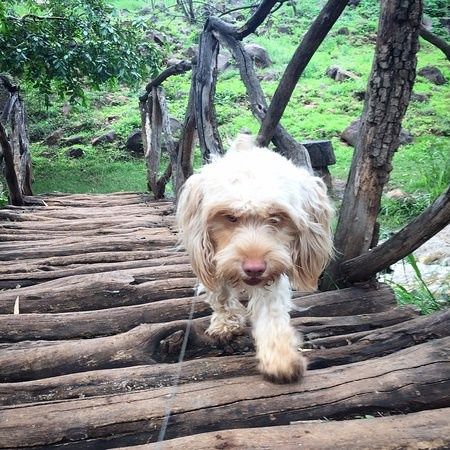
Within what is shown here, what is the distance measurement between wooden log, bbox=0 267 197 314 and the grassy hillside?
3.46 metres

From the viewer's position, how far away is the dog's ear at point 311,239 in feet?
7.83

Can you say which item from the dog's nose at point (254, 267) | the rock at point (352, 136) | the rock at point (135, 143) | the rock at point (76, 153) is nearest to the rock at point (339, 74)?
the rock at point (352, 136)

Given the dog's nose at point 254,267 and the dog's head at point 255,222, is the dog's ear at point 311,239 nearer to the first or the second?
the dog's head at point 255,222

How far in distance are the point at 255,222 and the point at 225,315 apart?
1.98ft

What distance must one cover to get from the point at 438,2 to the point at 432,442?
42.8ft

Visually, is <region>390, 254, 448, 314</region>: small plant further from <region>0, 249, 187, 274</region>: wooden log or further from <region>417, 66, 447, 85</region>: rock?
<region>417, 66, 447, 85</region>: rock

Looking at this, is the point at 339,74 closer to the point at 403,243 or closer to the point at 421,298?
the point at 421,298

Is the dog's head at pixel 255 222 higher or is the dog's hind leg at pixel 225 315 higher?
the dog's head at pixel 255 222

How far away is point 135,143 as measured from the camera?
1332 cm

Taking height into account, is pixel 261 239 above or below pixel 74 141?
above

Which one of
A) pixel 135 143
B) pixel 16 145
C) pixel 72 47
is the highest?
pixel 72 47

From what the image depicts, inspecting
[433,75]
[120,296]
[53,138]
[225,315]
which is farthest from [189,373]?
[53,138]

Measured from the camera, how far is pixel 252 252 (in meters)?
2.12

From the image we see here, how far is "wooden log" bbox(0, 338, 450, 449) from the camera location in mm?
1762
